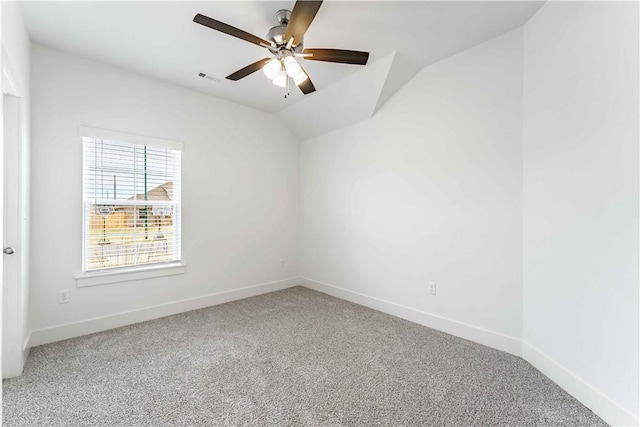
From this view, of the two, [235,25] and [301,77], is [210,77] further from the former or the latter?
[301,77]

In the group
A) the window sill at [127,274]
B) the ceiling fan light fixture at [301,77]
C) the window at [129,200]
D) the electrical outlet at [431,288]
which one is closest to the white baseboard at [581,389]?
the electrical outlet at [431,288]

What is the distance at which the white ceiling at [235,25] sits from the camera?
85.8 inches

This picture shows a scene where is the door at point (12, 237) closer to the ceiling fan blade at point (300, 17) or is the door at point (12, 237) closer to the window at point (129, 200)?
the window at point (129, 200)

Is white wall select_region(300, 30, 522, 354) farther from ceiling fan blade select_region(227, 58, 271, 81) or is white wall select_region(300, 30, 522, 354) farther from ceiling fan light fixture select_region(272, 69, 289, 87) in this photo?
ceiling fan blade select_region(227, 58, 271, 81)

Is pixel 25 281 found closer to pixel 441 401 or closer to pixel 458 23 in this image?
pixel 441 401

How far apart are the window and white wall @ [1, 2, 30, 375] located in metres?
0.50

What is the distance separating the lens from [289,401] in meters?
1.89

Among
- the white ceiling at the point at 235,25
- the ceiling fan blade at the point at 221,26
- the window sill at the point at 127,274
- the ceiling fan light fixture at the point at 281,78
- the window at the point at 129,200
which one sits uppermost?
the white ceiling at the point at 235,25

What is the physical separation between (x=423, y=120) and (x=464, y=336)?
2154 mm

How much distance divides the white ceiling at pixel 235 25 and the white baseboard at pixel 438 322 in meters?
2.56

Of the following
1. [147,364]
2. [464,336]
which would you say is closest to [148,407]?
[147,364]

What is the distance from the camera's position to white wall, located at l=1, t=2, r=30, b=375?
6.32ft

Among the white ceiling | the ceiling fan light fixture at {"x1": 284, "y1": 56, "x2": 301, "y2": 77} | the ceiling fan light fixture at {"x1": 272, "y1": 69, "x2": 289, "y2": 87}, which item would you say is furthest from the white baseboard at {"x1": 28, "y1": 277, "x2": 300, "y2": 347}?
the ceiling fan light fixture at {"x1": 284, "y1": 56, "x2": 301, "y2": 77}

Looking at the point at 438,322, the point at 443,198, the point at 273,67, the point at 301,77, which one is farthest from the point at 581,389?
the point at 273,67
